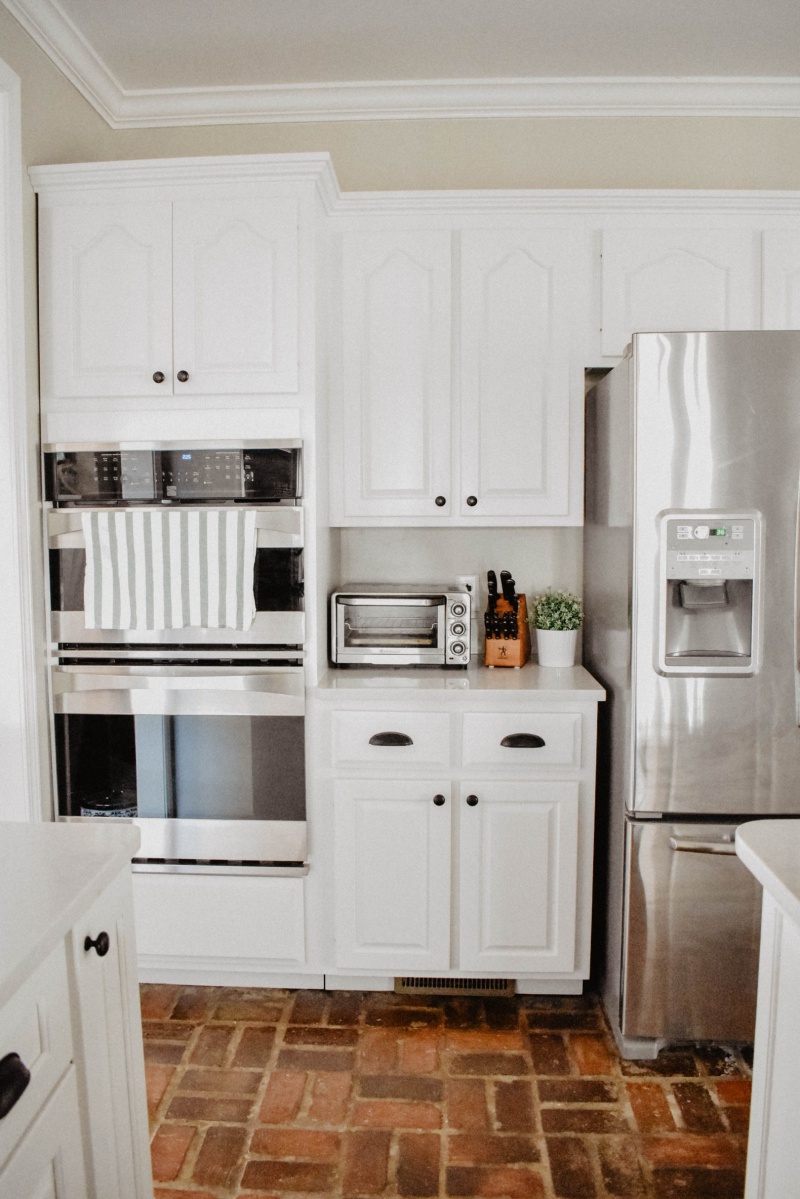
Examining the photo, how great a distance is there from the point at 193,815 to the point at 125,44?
237cm

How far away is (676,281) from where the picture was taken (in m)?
2.46

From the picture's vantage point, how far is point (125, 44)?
7.97 feet

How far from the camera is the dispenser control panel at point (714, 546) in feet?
6.36

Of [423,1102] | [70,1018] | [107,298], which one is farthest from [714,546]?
[107,298]

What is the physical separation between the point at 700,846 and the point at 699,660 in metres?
0.49

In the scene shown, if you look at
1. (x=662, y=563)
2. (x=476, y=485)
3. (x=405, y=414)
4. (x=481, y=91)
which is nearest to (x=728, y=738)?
(x=662, y=563)

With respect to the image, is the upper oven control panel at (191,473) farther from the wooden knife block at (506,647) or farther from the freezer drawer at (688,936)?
the freezer drawer at (688,936)

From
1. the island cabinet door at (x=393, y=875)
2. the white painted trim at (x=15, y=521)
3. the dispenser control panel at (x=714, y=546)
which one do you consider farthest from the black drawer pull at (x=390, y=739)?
the white painted trim at (x=15, y=521)

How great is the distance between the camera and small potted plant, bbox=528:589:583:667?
2543 mm

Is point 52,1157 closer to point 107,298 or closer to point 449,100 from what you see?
point 107,298

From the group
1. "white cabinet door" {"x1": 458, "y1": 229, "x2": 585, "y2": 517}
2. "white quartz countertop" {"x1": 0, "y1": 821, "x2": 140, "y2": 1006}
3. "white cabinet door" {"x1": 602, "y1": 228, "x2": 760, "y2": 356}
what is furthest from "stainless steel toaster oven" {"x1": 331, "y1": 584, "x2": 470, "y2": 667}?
"white quartz countertop" {"x1": 0, "y1": 821, "x2": 140, "y2": 1006}

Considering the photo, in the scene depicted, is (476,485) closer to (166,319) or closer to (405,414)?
(405,414)

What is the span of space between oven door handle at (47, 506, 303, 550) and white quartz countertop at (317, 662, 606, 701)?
0.43 meters

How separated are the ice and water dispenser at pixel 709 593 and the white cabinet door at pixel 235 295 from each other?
45.3 inches
